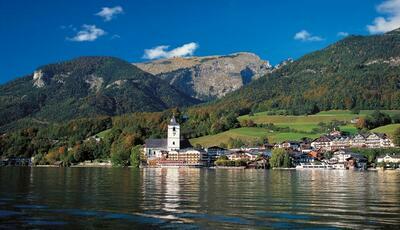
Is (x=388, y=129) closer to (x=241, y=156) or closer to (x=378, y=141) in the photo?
(x=378, y=141)

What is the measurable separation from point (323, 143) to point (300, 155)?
66.4ft

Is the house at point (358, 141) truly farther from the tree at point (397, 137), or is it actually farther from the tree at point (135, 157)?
the tree at point (135, 157)

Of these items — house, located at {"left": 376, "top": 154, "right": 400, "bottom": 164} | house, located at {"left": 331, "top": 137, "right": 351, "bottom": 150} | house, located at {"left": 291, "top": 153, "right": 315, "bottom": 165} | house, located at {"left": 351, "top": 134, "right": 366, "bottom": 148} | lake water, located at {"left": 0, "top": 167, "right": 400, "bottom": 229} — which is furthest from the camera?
house, located at {"left": 331, "top": 137, "right": 351, "bottom": 150}

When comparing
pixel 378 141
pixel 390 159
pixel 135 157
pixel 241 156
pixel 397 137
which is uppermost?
pixel 397 137

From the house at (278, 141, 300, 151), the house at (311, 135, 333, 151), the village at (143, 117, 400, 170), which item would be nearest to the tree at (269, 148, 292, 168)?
the village at (143, 117, 400, 170)

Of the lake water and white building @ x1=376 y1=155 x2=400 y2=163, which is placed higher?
white building @ x1=376 y1=155 x2=400 y2=163

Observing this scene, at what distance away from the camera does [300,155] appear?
563 feet

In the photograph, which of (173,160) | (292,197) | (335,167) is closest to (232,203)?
(292,197)

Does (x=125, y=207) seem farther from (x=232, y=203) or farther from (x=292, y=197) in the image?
(x=292, y=197)

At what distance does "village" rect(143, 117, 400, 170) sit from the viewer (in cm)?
15725

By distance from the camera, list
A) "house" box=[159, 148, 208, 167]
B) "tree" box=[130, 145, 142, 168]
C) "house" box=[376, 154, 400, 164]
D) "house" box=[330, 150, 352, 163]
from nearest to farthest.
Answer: "house" box=[376, 154, 400, 164]
"house" box=[330, 150, 352, 163]
"tree" box=[130, 145, 142, 168]
"house" box=[159, 148, 208, 167]

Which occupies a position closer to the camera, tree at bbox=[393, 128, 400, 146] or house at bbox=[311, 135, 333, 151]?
tree at bbox=[393, 128, 400, 146]

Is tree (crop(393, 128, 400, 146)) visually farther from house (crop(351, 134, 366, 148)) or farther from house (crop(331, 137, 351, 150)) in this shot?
house (crop(331, 137, 351, 150))

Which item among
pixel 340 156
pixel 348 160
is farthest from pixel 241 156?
pixel 348 160
